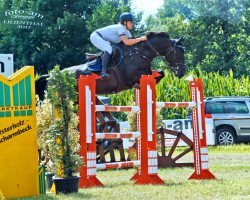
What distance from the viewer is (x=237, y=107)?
27609mm

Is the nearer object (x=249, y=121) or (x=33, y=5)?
(x=249, y=121)

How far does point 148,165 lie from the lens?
40.6 ft

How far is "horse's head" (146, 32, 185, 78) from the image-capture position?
57.9 feet

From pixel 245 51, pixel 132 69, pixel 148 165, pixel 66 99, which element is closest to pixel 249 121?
pixel 132 69

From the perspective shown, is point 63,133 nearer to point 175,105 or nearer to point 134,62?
point 175,105

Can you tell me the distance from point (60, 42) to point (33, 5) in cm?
302

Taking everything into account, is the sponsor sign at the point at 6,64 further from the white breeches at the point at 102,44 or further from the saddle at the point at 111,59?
the saddle at the point at 111,59

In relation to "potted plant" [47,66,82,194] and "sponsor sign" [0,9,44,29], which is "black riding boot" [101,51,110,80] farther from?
"sponsor sign" [0,9,44,29]

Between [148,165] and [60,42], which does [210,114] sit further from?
[60,42]

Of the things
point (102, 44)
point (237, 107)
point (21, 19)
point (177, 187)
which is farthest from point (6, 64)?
point (21, 19)

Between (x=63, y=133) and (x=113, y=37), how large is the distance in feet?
20.9

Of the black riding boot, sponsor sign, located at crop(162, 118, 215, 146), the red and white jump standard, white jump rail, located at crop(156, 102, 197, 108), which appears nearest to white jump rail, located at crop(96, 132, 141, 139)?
the red and white jump standard

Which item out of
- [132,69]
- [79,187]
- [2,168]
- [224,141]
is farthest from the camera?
[224,141]

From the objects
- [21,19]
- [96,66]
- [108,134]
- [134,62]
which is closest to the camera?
[108,134]
